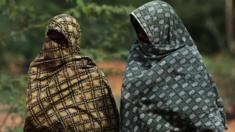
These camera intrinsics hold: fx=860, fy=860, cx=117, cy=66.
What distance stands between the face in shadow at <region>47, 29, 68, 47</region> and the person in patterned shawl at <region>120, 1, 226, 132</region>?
21.0 inches

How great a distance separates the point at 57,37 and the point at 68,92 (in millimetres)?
410

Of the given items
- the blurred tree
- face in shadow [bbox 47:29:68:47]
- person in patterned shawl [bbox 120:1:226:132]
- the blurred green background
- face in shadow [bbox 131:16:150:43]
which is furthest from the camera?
the blurred tree

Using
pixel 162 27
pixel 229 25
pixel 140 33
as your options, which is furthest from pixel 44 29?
pixel 229 25

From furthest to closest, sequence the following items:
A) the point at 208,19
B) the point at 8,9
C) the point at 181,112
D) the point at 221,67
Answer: the point at 208,19
the point at 221,67
the point at 8,9
the point at 181,112

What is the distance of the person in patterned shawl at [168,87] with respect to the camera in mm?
6027

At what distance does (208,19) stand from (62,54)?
958 inches

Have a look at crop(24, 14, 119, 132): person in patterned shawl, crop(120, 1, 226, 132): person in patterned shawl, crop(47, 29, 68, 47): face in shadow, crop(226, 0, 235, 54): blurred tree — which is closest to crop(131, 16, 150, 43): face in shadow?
crop(120, 1, 226, 132): person in patterned shawl

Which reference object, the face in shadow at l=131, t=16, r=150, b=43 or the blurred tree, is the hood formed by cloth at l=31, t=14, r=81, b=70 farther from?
the blurred tree

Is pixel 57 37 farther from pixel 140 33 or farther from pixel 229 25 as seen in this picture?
pixel 229 25

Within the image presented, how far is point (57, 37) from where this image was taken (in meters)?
6.29

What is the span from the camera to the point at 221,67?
22469 millimetres

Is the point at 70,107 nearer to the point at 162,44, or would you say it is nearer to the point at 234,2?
the point at 162,44

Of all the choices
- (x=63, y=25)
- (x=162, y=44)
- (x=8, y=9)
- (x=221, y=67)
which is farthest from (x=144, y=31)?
(x=221, y=67)

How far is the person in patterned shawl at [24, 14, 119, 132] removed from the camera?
6.24 meters
